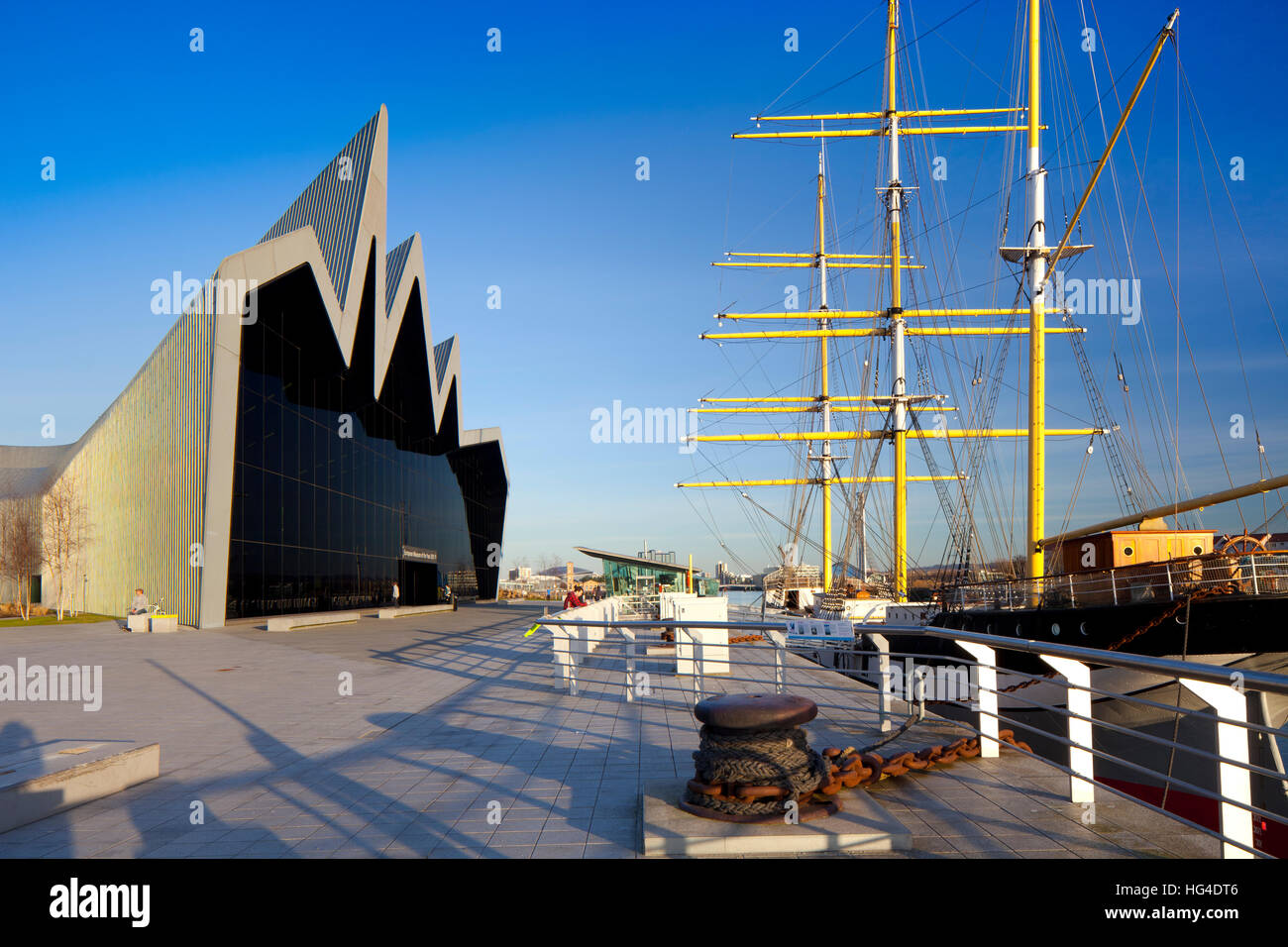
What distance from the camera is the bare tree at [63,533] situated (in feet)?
103

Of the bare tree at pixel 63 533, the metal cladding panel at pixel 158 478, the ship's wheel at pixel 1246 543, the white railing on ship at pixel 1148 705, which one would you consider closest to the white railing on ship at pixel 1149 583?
the ship's wheel at pixel 1246 543

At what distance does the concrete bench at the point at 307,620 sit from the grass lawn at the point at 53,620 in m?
7.17

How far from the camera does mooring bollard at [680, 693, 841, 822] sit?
5.17m

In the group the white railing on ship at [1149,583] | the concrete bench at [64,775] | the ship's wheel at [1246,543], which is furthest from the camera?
the ship's wheel at [1246,543]

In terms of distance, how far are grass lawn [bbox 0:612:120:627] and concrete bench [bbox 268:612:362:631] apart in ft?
23.5

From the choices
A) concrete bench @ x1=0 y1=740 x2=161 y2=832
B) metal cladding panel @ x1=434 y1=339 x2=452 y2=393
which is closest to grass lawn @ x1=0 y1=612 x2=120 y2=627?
metal cladding panel @ x1=434 y1=339 x2=452 y2=393

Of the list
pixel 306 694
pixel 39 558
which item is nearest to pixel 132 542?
pixel 39 558

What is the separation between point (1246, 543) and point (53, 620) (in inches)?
1360

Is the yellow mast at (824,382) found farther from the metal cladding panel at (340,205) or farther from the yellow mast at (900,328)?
the metal cladding panel at (340,205)

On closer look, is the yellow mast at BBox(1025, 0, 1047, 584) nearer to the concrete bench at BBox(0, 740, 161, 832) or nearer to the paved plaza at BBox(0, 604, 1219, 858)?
the paved plaza at BBox(0, 604, 1219, 858)

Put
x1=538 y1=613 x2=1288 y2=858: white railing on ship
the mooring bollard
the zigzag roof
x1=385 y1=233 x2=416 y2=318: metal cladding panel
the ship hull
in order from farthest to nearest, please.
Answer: x1=385 y1=233 x2=416 y2=318: metal cladding panel → the zigzag roof → the ship hull → the mooring bollard → x1=538 y1=613 x2=1288 y2=858: white railing on ship
